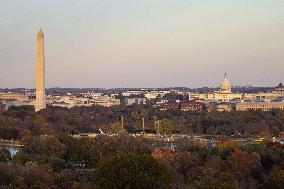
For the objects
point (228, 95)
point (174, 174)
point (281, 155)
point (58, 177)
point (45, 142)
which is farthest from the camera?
point (228, 95)

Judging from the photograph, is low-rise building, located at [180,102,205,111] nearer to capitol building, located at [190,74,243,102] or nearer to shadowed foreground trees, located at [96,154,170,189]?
capitol building, located at [190,74,243,102]

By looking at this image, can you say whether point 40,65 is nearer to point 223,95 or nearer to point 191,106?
point 191,106

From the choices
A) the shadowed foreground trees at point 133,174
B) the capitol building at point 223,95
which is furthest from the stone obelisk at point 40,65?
the capitol building at point 223,95

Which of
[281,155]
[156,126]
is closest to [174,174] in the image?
[281,155]

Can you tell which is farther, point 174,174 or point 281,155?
point 281,155

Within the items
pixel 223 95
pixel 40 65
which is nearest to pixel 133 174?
pixel 40 65

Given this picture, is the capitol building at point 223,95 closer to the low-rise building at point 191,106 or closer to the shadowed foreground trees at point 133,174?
the low-rise building at point 191,106

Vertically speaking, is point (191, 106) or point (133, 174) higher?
point (133, 174)

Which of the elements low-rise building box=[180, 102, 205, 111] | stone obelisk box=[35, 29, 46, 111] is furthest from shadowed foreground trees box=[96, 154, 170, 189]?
low-rise building box=[180, 102, 205, 111]

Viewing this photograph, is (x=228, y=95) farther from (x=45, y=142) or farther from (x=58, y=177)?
(x=58, y=177)

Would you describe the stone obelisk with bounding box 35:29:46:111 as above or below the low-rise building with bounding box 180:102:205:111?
above

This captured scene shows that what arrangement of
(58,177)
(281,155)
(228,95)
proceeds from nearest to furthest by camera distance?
(58,177) < (281,155) < (228,95)
